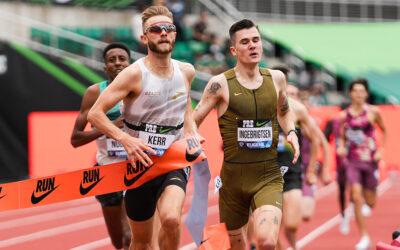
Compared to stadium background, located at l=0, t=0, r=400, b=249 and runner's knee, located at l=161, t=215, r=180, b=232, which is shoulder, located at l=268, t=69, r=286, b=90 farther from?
stadium background, located at l=0, t=0, r=400, b=249

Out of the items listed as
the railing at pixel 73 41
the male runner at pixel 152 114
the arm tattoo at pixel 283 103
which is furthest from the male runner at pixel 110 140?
the railing at pixel 73 41

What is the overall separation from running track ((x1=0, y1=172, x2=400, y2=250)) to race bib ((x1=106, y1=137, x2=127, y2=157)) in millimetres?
2890

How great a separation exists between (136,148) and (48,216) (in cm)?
927

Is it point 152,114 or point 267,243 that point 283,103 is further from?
point 267,243

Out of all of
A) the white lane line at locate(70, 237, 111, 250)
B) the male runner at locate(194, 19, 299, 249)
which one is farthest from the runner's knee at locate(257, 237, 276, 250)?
the white lane line at locate(70, 237, 111, 250)

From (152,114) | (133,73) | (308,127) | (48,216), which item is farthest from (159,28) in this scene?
(48,216)

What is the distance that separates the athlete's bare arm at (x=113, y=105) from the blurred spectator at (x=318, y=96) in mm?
16527

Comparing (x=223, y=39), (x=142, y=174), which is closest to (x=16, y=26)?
(x=223, y=39)

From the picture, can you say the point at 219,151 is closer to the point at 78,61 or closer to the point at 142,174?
the point at 78,61

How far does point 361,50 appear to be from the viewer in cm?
3131

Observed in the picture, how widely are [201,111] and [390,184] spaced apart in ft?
50.6

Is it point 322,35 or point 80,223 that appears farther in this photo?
point 322,35

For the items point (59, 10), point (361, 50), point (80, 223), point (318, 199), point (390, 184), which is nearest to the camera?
point (80, 223)

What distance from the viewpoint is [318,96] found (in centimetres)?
2344
